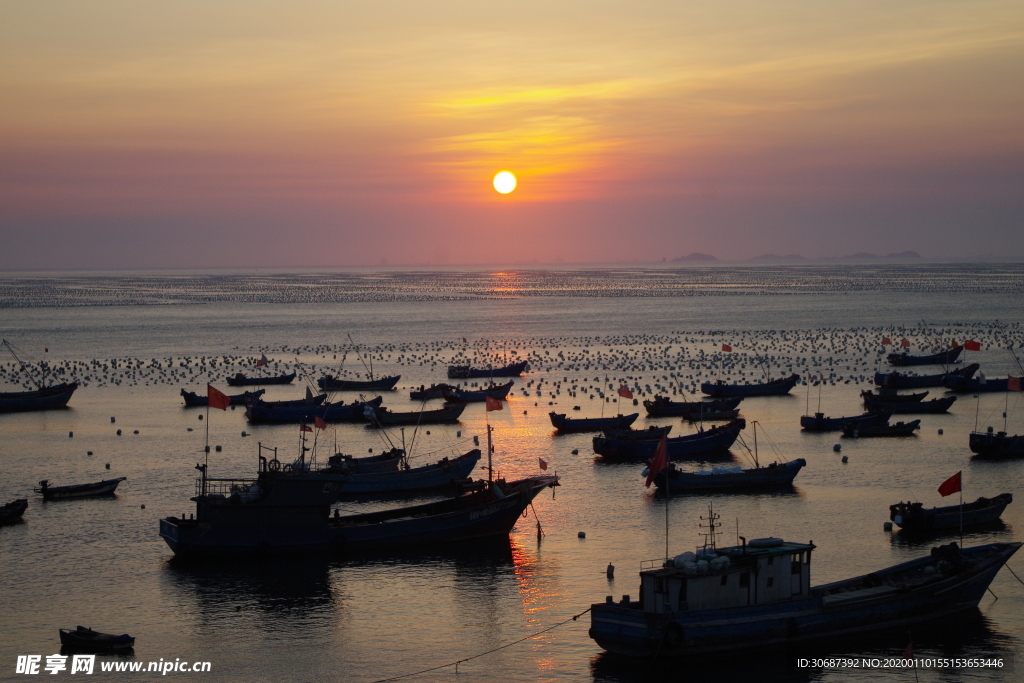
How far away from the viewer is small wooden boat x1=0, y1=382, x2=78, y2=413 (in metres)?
84.4

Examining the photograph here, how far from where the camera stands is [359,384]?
96438 mm

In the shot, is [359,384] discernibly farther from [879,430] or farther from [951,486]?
[951,486]

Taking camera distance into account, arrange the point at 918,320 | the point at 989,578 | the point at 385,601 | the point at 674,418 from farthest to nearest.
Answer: the point at 918,320, the point at 674,418, the point at 385,601, the point at 989,578

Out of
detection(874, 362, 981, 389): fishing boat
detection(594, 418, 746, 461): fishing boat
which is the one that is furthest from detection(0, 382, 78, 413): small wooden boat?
detection(874, 362, 981, 389): fishing boat

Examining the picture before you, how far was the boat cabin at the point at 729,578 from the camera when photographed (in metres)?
30.0

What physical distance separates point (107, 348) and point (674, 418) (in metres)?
86.8

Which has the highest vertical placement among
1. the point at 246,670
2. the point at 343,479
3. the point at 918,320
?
the point at 918,320

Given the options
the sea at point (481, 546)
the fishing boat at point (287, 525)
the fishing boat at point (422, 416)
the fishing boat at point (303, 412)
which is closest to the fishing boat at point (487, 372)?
the sea at point (481, 546)

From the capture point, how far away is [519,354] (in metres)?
126

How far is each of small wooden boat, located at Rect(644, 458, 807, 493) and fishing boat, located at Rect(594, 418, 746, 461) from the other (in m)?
7.55

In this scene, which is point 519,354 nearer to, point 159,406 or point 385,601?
point 159,406

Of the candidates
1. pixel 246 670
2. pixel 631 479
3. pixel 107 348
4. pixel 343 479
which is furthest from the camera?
pixel 107 348

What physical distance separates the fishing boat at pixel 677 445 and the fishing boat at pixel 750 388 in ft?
76.5

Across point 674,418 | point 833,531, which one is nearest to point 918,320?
point 674,418
